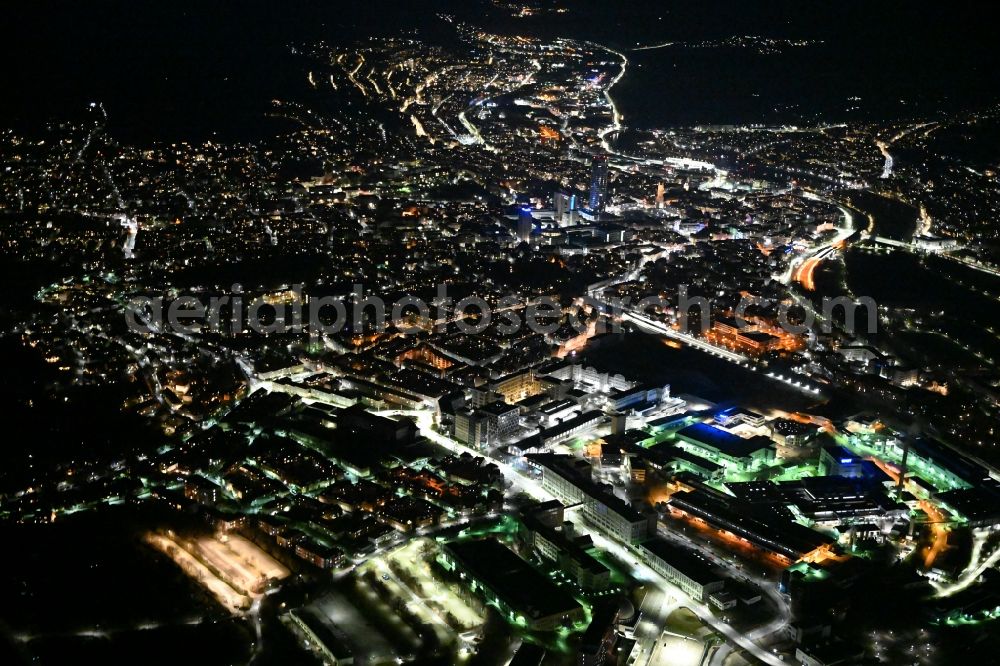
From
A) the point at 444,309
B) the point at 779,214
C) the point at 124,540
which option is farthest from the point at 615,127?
the point at 124,540

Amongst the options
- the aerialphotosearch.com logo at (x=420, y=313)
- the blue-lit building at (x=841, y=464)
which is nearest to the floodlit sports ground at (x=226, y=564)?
the aerialphotosearch.com logo at (x=420, y=313)

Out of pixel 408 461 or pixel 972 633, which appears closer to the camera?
pixel 972 633

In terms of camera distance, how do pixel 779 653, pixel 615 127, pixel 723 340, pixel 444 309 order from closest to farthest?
pixel 779 653 → pixel 723 340 → pixel 444 309 → pixel 615 127

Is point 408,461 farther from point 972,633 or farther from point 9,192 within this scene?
point 9,192

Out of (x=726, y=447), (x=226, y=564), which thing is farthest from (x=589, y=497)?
(x=226, y=564)

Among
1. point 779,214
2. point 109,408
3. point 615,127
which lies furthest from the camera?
point 615,127

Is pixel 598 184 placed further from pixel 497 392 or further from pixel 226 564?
pixel 226 564
